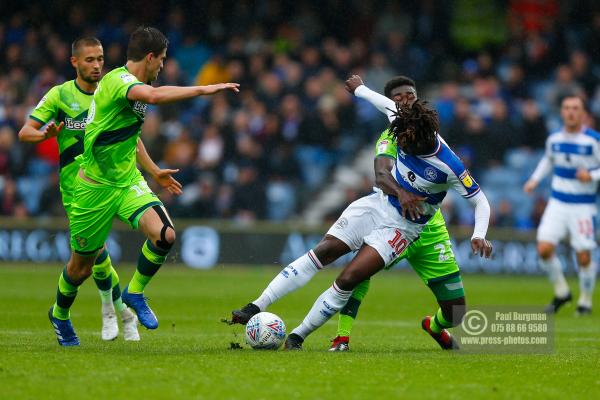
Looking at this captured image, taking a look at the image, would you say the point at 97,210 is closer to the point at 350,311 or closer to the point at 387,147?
the point at 350,311

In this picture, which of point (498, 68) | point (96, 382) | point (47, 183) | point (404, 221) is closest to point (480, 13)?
point (498, 68)

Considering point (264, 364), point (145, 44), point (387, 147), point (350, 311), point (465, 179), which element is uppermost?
point (145, 44)

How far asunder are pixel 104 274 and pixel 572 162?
7.60m

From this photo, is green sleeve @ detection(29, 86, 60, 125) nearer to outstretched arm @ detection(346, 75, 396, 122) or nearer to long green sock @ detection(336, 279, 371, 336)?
outstretched arm @ detection(346, 75, 396, 122)

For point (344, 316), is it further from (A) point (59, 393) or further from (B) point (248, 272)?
(B) point (248, 272)

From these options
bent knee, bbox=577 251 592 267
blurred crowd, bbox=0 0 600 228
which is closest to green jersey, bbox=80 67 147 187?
bent knee, bbox=577 251 592 267

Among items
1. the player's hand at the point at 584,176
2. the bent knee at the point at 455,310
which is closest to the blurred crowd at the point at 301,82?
the player's hand at the point at 584,176

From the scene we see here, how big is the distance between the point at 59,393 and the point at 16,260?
14669 mm

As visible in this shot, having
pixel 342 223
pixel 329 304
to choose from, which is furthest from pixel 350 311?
pixel 342 223

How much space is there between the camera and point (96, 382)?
6.77m

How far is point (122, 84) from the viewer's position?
338 inches

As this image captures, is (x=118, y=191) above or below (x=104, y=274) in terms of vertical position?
above

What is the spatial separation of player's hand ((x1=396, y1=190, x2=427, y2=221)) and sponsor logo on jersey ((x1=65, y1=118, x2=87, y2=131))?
3.04m

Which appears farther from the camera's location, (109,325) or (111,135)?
(109,325)
